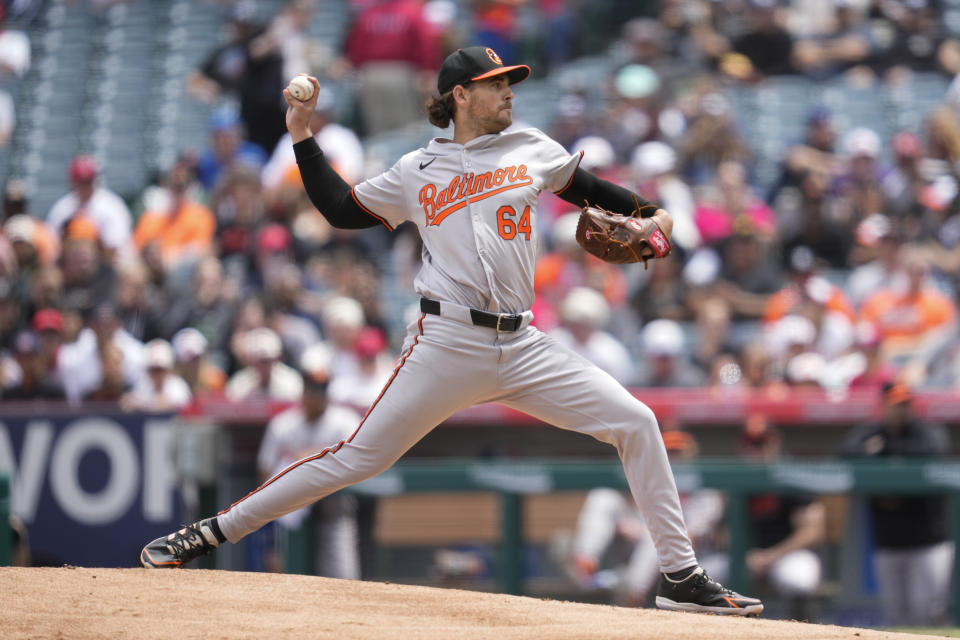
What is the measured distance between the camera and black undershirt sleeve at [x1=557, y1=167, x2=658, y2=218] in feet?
14.3

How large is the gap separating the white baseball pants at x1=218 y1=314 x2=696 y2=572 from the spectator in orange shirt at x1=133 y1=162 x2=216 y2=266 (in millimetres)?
6073

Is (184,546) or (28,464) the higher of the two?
(184,546)

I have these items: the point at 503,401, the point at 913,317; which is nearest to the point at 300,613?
the point at 503,401

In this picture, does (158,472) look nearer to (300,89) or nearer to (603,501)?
(603,501)

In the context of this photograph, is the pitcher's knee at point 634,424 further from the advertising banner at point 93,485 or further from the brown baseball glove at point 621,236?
the advertising banner at point 93,485

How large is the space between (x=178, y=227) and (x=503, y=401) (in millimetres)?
6480

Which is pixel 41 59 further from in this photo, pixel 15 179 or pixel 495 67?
pixel 495 67

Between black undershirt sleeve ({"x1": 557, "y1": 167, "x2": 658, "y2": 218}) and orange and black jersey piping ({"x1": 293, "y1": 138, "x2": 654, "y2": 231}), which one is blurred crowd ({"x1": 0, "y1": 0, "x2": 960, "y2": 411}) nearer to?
orange and black jersey piping ({"x1": 293, "y1": 138, "x2": 654, "y2": 231})

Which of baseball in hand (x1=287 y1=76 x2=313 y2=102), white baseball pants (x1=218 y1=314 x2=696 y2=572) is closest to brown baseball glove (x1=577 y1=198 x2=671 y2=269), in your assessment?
white baseball pants (x1=218 y1=314 x2=696 y2=572)

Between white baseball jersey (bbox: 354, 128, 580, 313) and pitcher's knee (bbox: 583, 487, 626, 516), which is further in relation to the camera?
pitcher's knee (bbox: 583, 487, 626, 516)

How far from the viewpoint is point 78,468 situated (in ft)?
24.4

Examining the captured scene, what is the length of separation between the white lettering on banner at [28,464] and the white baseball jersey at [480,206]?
385cm

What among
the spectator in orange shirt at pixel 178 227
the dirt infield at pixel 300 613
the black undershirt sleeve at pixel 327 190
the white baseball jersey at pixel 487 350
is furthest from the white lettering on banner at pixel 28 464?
the black undershirt sleeve at pixel 327 190

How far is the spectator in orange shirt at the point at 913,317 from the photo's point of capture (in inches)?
333
